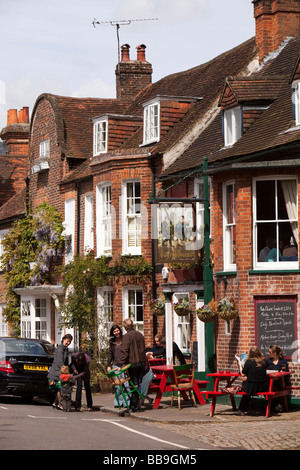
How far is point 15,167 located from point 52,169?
1253 cm

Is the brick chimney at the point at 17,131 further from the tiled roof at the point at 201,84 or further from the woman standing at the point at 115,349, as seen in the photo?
the woman standing at the point at 115,349

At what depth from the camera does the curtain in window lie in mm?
20594

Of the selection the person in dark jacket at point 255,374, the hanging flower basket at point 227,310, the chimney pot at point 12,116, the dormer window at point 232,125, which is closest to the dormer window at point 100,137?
the dormer window at point 232,125

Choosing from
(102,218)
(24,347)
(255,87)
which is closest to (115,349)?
(24,347)

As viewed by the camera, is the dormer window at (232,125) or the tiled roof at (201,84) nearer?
the dormer window at (232,125)

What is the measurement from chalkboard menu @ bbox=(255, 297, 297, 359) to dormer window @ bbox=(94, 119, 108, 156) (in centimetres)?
1119

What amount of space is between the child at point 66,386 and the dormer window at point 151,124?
9.71 meters

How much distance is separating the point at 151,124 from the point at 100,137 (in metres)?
2.35

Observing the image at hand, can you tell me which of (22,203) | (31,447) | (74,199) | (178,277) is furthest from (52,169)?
(31,447)

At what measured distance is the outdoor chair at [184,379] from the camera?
1970 centimetres

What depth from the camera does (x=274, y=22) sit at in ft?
89.0

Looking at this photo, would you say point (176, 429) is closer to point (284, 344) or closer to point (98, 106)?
point (284, 344)

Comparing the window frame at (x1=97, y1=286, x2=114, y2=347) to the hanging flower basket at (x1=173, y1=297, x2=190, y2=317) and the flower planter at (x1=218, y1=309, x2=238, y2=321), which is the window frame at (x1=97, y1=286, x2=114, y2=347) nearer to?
the hanging flower basket at (x1=173, y1=297, x2=190, y2=317)

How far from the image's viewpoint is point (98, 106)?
36.2 meters
